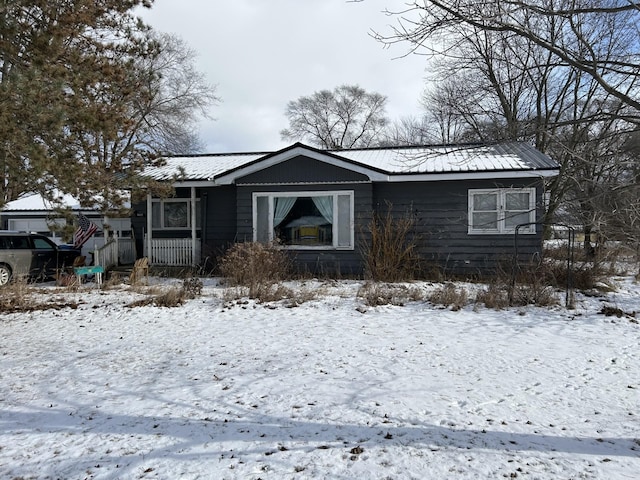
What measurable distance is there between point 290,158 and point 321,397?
361 inches

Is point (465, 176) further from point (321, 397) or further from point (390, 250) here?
point (321, 397)

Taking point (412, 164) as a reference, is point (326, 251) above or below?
below

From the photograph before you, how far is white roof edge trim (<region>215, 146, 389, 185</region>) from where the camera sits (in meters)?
12.1

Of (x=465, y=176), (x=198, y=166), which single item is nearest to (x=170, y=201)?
(x=198, y=166)

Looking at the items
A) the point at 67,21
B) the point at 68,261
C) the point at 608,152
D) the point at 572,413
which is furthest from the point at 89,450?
the point at 68,261

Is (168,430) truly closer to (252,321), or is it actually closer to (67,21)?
(252,321)

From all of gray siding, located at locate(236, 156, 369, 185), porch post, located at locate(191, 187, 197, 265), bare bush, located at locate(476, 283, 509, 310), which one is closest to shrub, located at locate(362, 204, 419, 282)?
gray siding, located at locate(236, 156, 369, 185)

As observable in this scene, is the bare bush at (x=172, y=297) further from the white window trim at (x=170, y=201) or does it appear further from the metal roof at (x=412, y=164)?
the white window trim at (x=170, y=201)

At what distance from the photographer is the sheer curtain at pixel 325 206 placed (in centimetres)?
1273

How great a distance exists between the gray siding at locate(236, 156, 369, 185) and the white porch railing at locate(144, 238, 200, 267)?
2.60 m

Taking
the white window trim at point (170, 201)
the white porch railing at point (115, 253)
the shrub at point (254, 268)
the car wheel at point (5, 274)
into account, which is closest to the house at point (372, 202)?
the white window trim at point (170, 201)

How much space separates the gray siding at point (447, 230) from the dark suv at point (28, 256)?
31.5 feet

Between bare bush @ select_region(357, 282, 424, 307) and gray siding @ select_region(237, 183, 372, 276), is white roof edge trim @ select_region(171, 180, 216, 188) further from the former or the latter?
bare bush @ select_region(357, 282, 424, 307)

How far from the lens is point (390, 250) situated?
38.0ft
